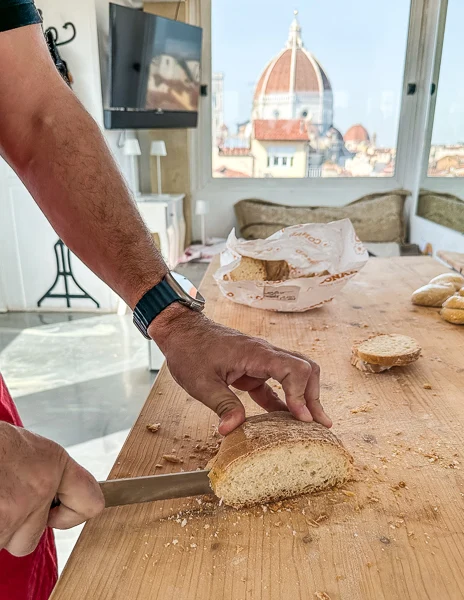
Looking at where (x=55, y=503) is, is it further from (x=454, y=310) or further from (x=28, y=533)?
(x=454, y=310)

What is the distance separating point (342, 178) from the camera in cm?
480

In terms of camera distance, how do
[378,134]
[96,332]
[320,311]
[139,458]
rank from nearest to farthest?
[139,458] → [320,311] → [96,332] → [378,134]

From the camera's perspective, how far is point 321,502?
754mm

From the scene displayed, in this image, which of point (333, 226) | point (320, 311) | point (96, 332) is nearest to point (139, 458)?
point (320, 311)

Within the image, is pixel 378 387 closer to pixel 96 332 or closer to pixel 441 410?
pixel 441 410

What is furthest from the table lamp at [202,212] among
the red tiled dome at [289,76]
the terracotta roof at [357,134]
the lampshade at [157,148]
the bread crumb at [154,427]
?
the bread crumb at [154,427]

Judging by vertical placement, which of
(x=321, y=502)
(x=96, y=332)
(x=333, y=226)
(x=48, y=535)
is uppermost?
(x=333, y=226)

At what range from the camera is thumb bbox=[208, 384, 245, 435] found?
0.81 m

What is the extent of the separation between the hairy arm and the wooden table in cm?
30

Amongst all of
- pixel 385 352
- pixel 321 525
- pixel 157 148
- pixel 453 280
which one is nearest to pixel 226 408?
pixel 321 525

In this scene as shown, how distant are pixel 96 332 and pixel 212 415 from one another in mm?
2895

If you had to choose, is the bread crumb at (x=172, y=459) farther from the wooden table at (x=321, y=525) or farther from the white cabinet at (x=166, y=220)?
the white cabinet at (x=166, y=220)

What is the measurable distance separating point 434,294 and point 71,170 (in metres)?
1.15

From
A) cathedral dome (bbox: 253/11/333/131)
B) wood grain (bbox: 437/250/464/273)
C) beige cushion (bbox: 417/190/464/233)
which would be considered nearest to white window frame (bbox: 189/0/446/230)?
beige cushion (bbox: 417/190/464/233)
